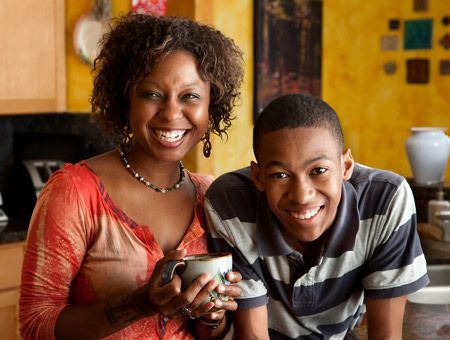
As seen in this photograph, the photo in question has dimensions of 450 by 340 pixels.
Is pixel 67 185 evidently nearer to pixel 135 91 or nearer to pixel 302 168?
pixel 135 91

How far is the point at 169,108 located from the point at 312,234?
421 mm

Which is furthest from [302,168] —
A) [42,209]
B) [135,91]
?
[42,209]

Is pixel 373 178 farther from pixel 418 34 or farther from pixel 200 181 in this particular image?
pixel 418 34

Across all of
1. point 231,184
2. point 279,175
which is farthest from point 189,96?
point 279,175

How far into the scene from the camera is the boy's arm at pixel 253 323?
6.12 ft

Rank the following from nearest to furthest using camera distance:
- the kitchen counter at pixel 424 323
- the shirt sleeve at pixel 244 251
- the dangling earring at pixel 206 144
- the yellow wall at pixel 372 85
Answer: the shirt sleeve at pixel 244 251 → the kitchen counter at pixel 424 323 → the dangling earring at pixel 206 144 → the yellow wall at pixel 372 85

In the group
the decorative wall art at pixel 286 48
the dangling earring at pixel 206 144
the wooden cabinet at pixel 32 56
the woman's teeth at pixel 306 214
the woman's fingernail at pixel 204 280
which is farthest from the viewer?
the decorative wall art at pixel 286 48

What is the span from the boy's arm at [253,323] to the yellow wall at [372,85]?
429 centimetres

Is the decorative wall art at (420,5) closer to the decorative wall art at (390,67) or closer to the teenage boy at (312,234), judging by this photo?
the decorative wall art at (390,67)

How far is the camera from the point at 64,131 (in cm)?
433

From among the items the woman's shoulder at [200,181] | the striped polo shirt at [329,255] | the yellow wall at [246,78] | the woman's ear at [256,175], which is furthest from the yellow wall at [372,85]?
the woman's ear at [256,175]

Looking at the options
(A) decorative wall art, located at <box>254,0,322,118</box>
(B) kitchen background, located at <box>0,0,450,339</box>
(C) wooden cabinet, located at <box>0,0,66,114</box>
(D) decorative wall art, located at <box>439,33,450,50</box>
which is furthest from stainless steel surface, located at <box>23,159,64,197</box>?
(D) decorative wall art, located at <box>439,33,450,50</box>

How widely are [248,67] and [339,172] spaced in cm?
362

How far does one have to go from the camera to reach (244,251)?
6.17 feet
